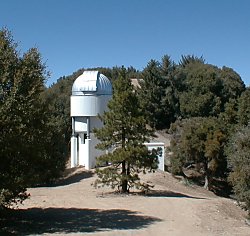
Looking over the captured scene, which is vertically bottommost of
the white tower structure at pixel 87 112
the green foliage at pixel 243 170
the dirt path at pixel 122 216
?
the dirt path at pixel 122 216

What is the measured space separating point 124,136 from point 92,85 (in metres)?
14.8

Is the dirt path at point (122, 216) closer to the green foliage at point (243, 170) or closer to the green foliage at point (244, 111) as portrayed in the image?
the green foliage at point (243, 170)

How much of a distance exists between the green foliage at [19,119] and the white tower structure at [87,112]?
22530 millimetres

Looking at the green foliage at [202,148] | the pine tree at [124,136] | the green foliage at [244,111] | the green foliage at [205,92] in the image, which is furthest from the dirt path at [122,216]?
the green foliage at [205,92]

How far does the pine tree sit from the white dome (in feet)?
Result: 46.0

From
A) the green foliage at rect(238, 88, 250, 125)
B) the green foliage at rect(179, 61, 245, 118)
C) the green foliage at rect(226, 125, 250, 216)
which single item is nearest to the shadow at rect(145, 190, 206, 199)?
the green foliage at rect(226, 125, 250, 216)

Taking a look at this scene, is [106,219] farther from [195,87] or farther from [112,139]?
[195,87]

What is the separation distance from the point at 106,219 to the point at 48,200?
743 cm

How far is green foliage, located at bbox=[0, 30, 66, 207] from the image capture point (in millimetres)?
15615

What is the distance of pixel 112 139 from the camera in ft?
89.2

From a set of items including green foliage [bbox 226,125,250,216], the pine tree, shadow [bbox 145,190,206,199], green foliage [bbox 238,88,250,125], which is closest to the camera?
green foliage [bbox 226,125,250,216]

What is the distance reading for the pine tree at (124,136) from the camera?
26625mm

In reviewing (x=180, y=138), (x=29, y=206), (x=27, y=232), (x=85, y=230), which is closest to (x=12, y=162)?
(x=27, y=232)

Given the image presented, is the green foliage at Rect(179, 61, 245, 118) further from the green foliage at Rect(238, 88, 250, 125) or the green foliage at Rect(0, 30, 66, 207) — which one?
the green foliage at Rect(0, 30, 66, 207)
